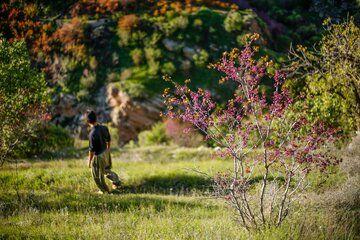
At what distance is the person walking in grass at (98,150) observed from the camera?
9.47 meters

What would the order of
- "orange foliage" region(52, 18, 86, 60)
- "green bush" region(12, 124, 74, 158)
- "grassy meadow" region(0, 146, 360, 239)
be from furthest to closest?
"orange foliage" region(52, 18, 86, 60) < "green bush" region(12, 124, 74, 158) < "grassy meadow" region(0, 146, 360, 239)

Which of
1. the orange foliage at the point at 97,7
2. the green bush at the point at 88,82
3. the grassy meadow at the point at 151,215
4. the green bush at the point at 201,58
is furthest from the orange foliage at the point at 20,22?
the grassy meadow at the point at 151,215

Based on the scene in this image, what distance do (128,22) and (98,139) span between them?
22805mm

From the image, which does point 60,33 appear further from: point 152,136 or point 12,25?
point 152,136

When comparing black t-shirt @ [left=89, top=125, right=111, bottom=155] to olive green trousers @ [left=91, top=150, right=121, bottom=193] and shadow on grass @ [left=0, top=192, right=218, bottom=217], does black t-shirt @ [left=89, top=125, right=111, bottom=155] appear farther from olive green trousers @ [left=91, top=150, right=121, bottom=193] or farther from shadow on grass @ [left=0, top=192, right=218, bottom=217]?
shadow on grass @ [left=0, top=192, right=218, bottom=217]

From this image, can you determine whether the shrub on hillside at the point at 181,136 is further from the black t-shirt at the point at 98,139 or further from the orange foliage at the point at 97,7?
the orange foliage at the point at 97,7

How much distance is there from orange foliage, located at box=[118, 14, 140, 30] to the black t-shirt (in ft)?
72.9

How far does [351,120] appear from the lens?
1139 cm

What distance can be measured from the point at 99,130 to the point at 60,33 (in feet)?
79.0

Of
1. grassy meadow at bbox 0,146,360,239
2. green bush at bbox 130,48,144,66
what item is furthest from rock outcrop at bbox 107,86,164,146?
grassy meadow at bbox 0,146,360,239

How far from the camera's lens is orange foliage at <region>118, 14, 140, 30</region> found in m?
30.4

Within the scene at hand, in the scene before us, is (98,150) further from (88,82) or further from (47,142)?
(88,82)

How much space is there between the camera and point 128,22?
30.5 metres

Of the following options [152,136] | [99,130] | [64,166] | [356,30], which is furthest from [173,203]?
[152,136]
